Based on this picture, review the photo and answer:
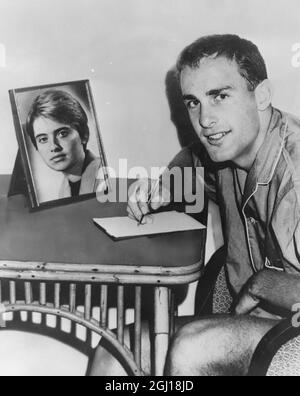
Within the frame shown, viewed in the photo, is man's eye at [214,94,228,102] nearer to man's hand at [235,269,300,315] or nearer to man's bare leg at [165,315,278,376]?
man's hand at [235,269,300,315]

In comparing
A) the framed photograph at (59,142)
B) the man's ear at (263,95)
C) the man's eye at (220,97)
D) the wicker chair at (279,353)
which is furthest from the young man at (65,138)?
the wicker chair at (279,353)

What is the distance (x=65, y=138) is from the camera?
4.51ft

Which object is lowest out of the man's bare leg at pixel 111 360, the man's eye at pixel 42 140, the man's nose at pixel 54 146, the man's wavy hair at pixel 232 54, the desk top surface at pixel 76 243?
the man's bare leg at pixel 111 360

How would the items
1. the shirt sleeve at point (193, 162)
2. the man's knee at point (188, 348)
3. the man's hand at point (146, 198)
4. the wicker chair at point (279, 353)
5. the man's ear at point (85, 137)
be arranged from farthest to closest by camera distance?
the shirt sleeve at point (193, 162)
the man's ear at point (85, 137)
the man's hand at point (146, 198)
the man's knee at point (188, 348)
the wicker chair at point (279, 353)

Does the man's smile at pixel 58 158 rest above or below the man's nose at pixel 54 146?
below

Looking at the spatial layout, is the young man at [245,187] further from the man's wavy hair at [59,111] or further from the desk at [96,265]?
the man's wavy hair at [59,111]

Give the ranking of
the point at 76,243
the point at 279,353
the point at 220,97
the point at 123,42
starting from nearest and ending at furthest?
the point at 279,353, the point at 76,243, the point at 220,97, the point at 123,42

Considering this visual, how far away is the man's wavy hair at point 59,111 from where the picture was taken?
1.32 m

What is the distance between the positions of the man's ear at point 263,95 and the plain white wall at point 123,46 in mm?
97

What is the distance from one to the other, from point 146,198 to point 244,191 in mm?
295

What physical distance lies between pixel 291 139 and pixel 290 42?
0.35 meters

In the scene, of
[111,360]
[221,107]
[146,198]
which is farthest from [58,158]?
[111,360]

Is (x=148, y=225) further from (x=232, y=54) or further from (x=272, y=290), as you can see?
(x=232, y=54)

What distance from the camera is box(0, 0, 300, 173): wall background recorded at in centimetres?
142
